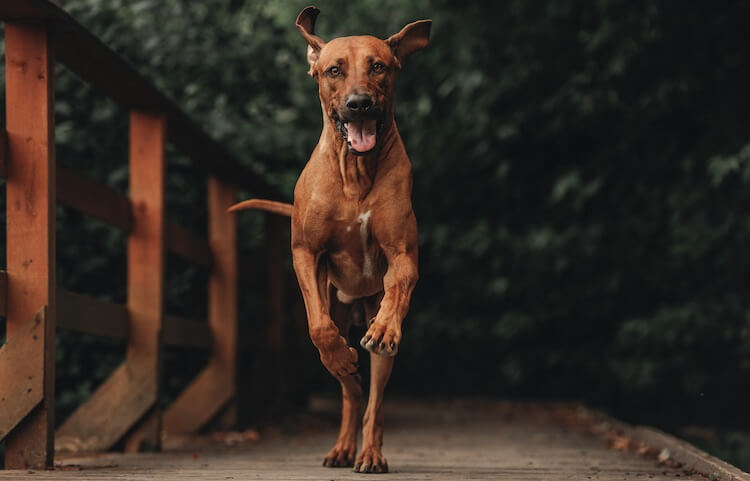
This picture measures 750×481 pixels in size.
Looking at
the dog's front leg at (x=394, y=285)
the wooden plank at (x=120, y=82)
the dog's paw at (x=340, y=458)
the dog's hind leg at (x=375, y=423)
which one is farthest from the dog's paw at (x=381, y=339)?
the wooden plank at (x=120, y=82)

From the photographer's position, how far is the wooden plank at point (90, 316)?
187 inches

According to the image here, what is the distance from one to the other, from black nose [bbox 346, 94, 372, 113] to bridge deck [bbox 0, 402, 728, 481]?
134 cm

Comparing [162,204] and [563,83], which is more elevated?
[563,83]

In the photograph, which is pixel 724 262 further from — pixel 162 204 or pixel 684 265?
Answer: pixel 162 204

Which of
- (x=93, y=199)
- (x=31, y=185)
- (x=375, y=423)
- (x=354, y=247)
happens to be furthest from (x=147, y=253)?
(x=354, y=247)

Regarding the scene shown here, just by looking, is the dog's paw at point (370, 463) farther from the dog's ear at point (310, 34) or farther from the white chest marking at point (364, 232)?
the dog's ear at point (310, 34)

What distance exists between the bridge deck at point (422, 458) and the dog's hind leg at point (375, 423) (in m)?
0.08

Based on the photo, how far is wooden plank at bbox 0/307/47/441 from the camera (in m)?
4.24

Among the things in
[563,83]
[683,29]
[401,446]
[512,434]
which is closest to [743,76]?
[683,29]

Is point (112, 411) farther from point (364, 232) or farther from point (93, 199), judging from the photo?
point (364, 232)

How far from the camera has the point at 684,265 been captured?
1005 cm

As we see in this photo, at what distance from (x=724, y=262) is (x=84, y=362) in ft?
17.2

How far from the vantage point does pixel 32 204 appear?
440 cm

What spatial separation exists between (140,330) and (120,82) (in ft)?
4.32
